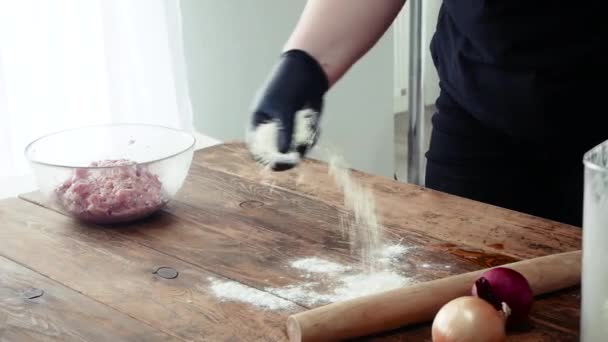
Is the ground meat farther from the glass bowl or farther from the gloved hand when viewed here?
the gloved hand

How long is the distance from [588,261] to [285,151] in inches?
19.9

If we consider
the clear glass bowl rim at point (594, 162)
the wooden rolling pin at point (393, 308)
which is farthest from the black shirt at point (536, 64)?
the clear glass bowl rim at point (594, 162)

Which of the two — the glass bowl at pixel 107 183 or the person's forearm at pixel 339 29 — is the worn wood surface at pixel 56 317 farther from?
the person's forearm at pixel 339 29

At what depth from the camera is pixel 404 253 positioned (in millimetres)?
1023

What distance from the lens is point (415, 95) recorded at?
8.17 feet

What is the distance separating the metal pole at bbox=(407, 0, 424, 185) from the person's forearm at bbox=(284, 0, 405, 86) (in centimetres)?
111

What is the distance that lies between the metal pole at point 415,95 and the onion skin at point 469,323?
168cm

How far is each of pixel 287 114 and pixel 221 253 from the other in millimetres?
223

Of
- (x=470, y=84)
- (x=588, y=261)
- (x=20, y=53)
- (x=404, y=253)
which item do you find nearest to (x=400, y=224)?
(x=404, y=253)

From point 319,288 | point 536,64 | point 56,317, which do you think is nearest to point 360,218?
point 319,288

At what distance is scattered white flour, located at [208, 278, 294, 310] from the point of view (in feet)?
2.93

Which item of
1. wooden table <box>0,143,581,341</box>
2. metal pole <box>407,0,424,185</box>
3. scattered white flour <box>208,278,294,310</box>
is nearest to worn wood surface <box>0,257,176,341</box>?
wooden table <box>0,143,581,341</box>

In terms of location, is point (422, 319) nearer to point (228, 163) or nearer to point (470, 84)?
point (470, 84)

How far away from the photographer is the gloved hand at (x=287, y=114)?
44.0 inches
